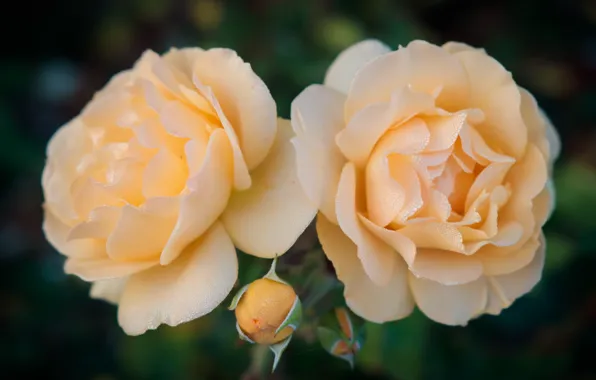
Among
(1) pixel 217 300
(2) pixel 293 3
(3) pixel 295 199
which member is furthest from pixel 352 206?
(2) pixel 293 3

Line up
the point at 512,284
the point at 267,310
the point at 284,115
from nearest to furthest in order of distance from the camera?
the point at 267,310 < the point at 512,284 < the point at 284,115

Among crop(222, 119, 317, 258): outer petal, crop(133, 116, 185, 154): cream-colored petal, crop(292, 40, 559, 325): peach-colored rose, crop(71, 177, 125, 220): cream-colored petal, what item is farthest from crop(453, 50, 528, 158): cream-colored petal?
crop(71, 177, 125, 220): cream-colored petal

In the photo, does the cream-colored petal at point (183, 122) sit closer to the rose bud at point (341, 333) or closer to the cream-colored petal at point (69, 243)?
the cream-colored petal at point (69, 243)

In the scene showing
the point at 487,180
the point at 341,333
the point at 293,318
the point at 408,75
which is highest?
the point at 408,75

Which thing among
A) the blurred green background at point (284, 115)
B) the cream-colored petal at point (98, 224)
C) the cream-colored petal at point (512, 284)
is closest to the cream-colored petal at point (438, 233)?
the cream-colored petal at point (512, 284)

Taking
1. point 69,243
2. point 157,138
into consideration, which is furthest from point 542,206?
point 69,243

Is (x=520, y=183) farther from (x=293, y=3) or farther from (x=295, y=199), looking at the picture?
(x=293, y=3)

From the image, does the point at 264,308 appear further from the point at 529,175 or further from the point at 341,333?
the point at 529,175
